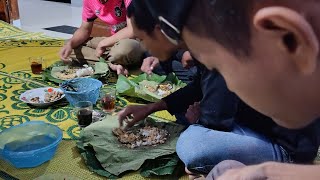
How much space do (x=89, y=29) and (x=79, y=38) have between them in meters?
0.08

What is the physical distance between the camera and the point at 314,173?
470 mm

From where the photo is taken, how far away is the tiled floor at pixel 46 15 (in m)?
4.21

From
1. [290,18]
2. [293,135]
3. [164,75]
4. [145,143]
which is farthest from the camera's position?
[164,75]

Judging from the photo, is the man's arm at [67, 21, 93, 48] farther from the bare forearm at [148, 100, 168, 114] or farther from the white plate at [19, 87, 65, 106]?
the bare forearm at [148, 100, 168, 114]

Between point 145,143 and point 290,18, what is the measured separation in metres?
1.07

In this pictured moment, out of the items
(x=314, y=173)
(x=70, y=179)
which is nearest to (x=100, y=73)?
(x=70, y=179)

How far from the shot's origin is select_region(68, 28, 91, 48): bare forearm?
2273 millimetres

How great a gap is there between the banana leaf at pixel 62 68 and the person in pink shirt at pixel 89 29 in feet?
0.20

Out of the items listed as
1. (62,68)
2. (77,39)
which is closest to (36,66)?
(62,68)

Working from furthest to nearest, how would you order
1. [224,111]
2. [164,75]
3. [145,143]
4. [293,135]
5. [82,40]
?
[82,40], [164,75], [145,143], [224,111], [293,135]

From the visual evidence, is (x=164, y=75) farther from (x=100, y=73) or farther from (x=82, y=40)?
(x=82, y=40)

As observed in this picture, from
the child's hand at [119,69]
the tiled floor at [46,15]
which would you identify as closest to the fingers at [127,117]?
the child's hand at [119,69]

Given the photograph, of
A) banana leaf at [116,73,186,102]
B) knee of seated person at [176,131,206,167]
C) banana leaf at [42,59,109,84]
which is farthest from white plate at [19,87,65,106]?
knee of seated person at [176,131,206,167]

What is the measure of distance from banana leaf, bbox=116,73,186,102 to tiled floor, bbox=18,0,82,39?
6.42 ft
